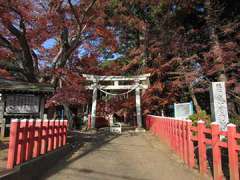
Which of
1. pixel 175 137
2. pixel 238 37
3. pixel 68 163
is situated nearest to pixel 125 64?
pixel 238 37

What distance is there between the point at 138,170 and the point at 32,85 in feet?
18.7

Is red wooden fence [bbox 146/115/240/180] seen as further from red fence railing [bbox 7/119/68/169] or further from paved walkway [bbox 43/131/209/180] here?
red fence railing [bbox 7/119/68/169]

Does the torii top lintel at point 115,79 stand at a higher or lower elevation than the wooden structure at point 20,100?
higher

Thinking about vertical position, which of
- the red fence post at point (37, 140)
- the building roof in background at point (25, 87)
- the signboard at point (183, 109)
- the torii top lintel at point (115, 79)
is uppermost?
the torii top lintel at point (115, 79)

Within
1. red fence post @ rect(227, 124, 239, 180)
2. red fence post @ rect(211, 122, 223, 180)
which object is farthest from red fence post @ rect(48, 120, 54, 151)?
red fence post @ rect(227, 124, 239, 180)

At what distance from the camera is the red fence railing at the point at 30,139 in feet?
Result: 15.5

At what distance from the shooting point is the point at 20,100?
31.4 feet

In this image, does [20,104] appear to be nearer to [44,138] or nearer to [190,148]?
[44,138]

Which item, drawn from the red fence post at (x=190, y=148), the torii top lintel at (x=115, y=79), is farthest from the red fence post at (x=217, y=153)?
the torii top lintel at (x=115, y=79)

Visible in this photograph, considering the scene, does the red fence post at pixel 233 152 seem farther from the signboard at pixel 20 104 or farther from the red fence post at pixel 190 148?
the signboard at pixel 20 104

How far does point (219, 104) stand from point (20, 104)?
25.0ft

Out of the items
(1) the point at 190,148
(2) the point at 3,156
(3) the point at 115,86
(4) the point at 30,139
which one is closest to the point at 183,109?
(1) the point at 190,148

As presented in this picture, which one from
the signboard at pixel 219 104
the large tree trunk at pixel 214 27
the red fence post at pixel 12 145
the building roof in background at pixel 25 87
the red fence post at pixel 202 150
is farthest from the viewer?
the large tree trunk at pixel 214 27

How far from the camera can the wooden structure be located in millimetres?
9508
